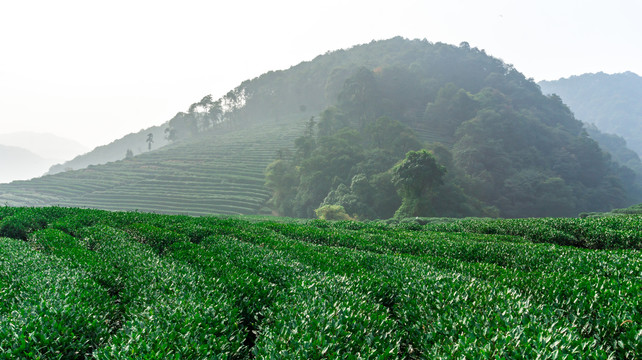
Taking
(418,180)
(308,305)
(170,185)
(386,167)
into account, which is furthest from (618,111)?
(308,305)

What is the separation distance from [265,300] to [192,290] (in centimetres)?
178

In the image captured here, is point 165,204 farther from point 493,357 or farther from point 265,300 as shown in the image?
point 493,357

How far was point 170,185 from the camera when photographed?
2488 inches

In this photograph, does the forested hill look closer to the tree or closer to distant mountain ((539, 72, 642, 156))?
the tree

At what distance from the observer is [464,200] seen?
47562 millimetres

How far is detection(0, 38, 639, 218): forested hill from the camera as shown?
1909 inches

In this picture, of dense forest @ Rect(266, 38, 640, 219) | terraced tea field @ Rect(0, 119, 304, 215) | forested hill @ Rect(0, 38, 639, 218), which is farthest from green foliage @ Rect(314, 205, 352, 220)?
terraced tea field @ Rect(0, 119, 304, 215)

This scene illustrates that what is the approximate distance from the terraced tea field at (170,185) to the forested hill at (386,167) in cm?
28

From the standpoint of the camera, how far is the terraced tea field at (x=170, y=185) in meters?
54.8

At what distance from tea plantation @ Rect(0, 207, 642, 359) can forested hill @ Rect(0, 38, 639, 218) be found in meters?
32.5

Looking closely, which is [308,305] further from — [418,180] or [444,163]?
[444,163]

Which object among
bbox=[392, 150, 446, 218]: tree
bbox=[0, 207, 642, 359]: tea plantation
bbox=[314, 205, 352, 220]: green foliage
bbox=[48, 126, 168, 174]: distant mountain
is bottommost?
bbox=[314, 205, 352, 220]: green foliage

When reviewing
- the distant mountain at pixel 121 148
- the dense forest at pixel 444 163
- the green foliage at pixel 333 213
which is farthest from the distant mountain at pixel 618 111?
the distant mountain at pixel 121 148

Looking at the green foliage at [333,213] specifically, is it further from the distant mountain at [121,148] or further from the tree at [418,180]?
the distant mountain at [121,148]
